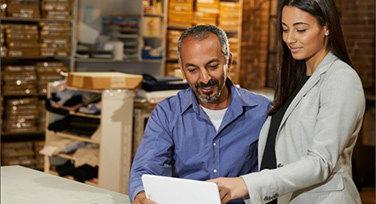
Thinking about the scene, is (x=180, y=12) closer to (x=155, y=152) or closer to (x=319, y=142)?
(x=155, y=152)

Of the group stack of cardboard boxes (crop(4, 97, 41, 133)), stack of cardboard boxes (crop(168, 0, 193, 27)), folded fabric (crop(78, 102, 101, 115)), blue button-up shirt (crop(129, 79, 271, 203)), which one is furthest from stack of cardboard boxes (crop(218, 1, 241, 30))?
blue button-up shirt (crop(129, 79, 271, 203))

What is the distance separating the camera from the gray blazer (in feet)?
5.04

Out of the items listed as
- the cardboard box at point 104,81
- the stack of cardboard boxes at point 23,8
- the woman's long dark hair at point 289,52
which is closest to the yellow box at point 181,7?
the stack of cardboard boxes at point 23,8

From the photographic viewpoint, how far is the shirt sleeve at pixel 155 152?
193cm

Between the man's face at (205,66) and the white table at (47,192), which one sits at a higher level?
the man's face at (205,66)

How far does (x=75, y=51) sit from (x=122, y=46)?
54 centimetres

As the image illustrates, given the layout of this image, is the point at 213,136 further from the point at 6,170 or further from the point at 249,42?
the point at 249,42

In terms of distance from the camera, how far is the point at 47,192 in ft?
6.96

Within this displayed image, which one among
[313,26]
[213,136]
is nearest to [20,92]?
[213,136]

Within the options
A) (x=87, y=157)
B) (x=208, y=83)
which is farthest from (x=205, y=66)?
(x=87, y=157)

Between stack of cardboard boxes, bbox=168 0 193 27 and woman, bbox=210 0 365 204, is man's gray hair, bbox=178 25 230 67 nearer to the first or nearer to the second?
woman, bbox=210 0 365 204

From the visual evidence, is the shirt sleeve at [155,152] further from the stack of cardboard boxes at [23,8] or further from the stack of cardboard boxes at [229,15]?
the stack of cardboard boxes at [229,15]

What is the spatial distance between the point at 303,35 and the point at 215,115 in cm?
56

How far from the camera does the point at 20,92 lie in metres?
5.67
